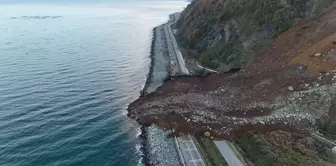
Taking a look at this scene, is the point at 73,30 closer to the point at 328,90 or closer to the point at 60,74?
the point at 60,74

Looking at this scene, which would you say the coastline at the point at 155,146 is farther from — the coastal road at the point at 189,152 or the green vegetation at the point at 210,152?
the green vegetation at the point at 210,152

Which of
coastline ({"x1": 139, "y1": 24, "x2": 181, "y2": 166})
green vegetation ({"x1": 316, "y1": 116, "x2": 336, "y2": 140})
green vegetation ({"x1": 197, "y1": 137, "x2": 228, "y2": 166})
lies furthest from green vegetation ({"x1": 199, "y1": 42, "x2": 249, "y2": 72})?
green vegetation ({"x1": 197, "y1": 137, "x2": 228, "y2": 166})

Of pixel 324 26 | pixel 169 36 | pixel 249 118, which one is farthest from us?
pixel 169 36

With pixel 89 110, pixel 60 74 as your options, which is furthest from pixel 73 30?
pixel 89 110

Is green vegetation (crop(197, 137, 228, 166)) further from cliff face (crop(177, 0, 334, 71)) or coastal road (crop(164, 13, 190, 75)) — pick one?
coastal road (crop(164, 13, 190, 75))

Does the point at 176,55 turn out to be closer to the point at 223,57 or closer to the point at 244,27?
the point at 223,57

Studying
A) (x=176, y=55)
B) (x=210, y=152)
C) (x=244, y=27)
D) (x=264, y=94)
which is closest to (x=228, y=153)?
(x=210, y=152)

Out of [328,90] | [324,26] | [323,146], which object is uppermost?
[324,26]

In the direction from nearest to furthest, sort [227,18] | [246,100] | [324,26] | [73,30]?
[246,100], [324,26], [227,18], [73,30]

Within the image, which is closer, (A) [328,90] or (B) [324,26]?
(A) [328,90]
